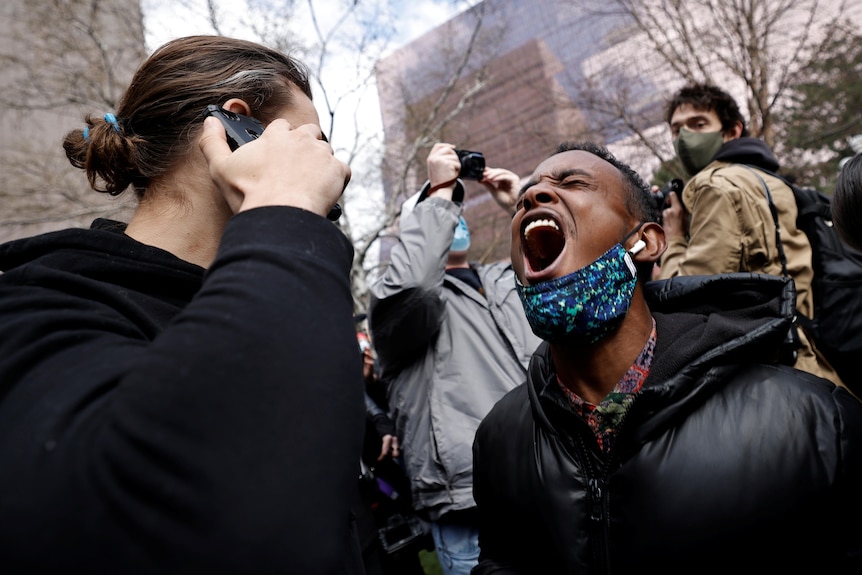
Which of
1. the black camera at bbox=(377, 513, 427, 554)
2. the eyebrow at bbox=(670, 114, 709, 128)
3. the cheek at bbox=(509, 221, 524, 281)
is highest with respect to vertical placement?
the eyebrow at bbox=(670, 114, 709, 128)

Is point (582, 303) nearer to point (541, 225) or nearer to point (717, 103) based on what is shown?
point (541, 225)

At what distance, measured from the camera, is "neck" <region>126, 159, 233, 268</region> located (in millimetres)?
1396

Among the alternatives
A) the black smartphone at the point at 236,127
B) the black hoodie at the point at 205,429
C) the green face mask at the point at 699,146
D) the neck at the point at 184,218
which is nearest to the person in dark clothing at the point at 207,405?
the black hoodie at the point at 205,429

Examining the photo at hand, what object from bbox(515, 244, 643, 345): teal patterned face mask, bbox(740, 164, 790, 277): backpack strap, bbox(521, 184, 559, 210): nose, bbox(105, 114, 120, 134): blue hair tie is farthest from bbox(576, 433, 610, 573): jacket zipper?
bbox(740, 164, 790, 277): backpack strap

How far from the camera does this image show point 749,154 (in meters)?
3.56

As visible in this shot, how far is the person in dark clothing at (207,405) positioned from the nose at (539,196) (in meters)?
1.30

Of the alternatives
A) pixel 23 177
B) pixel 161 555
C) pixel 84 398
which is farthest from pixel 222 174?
pixel 23 177

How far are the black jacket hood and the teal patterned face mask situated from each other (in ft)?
6.67

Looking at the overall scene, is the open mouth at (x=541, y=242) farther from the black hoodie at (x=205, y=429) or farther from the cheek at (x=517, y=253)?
the black hoodie at (x=205, y=429)

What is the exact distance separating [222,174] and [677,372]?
139cm

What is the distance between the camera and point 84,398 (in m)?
0.82

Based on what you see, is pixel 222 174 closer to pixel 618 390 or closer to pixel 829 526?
pixel 618 390

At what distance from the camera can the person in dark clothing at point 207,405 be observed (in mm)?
748

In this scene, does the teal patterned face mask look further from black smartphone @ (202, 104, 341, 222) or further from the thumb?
the thumb
